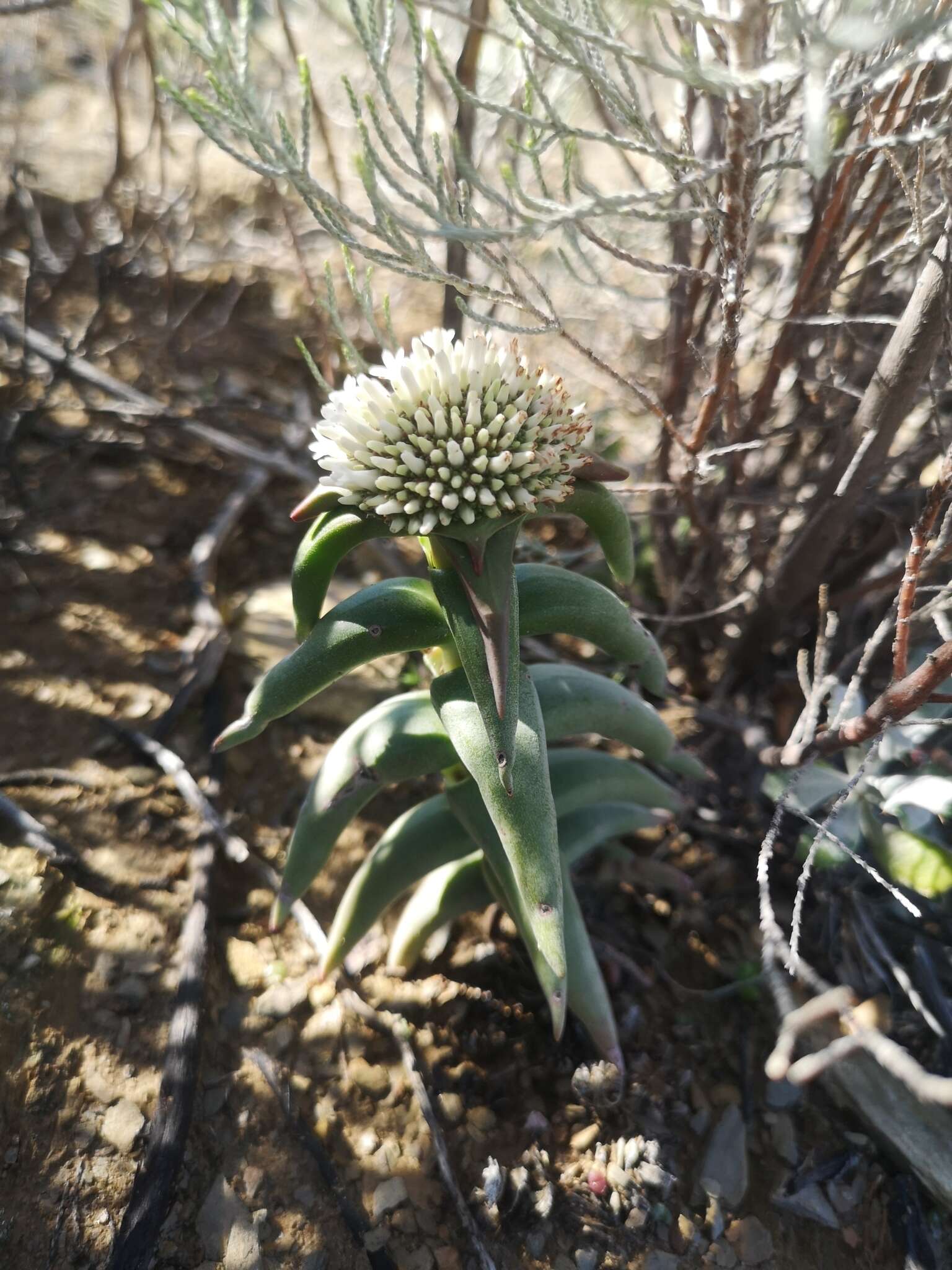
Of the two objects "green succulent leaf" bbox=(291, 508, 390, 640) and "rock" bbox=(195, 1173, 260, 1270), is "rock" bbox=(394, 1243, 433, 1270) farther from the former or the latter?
"green succulent leaf" bbox=(291, 508, 390, 640)

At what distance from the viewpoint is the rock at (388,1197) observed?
162 centimetres

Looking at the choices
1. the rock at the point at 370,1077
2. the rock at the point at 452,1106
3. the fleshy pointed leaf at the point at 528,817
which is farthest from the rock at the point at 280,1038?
the fleshy pointed leaf at the point at 528,817

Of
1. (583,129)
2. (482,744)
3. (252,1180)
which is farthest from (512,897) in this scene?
(583,129)

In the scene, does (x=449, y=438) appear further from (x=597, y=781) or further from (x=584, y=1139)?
(x=584, y=1139)

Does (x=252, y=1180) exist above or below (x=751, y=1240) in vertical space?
above

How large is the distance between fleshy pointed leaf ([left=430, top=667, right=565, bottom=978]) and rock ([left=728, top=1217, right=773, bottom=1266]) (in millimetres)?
896

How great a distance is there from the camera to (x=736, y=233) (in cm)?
143

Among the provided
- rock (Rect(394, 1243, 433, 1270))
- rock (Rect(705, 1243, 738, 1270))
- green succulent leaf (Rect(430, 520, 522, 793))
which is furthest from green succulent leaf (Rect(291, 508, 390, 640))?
rock (Rect(705, 1243, 738, 1270))

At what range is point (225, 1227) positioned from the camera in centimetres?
155

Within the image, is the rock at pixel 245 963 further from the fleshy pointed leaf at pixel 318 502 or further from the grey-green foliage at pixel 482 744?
the fleshy pointed leaf at pixel 318 502

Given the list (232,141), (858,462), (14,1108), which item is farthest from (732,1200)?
(232,141)

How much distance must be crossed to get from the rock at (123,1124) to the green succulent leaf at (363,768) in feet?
1.68

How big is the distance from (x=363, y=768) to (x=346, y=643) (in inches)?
10.9

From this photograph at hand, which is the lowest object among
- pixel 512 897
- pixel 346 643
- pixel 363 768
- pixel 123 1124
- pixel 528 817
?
pixel 123 1124
